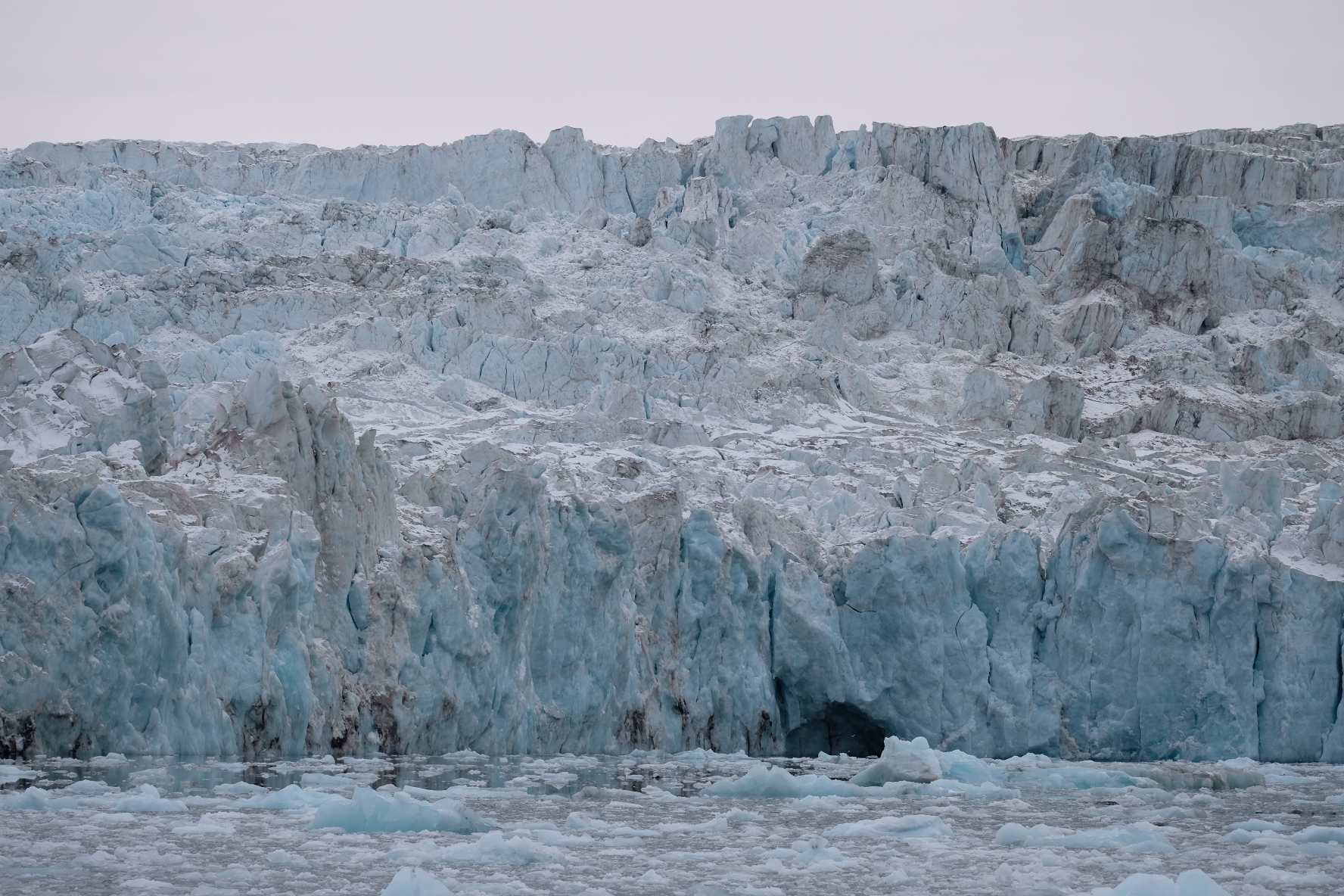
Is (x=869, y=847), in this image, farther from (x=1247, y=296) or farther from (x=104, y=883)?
(x=1247, y=296)

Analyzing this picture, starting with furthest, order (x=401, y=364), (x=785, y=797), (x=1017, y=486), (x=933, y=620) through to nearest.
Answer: (x=401, y=364) → (x=1017, y=486) → (x=933, y=620) → (x=785, y=797)

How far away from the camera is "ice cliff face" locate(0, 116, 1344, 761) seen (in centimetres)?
1917

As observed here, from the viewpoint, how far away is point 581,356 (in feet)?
160

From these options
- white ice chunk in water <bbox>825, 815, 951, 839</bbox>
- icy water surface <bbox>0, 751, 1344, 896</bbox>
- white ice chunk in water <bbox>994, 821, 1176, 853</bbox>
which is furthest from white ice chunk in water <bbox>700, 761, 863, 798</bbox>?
white ice chunk in water <bbox>994, 821, 1176, 853</bbox>

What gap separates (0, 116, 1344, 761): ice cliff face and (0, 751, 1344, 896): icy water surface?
2.75 metres

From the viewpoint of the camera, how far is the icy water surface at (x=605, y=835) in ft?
33.3

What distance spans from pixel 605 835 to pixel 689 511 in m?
15.2

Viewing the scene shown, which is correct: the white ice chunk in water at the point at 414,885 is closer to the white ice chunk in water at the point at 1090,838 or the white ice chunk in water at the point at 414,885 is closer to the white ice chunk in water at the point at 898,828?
the white ice chunk in water at the point at 898,828

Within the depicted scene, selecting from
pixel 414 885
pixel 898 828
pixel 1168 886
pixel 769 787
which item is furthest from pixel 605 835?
pixel 1168 886

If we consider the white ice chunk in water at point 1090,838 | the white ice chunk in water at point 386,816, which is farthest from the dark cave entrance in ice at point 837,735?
the white ice chunk in water at point 386,816

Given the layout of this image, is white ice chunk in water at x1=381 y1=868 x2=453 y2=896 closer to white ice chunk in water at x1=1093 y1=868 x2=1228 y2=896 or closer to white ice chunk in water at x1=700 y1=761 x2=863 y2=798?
white ice chunk in water at x1=1093 y1=868 x2=1228 y2=896

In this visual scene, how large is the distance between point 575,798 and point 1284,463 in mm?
30524

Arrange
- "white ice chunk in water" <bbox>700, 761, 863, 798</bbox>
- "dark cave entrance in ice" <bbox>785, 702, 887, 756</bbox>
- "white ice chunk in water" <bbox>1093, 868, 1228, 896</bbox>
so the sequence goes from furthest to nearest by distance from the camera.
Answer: "dark cave entrance in ice" <bbox>785, 702, 887, 756</bbox> < "white ice chunk in water" <bbox>700, 761, 863, 798</bbox> < "white ice chunk in water" <bbox>1093, 868, 1228, 896</bbox>

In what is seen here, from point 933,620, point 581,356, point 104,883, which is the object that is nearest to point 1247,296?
point 581,356
